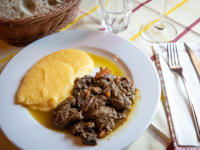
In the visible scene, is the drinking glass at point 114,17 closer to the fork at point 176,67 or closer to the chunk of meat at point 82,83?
the fork at point 176,67

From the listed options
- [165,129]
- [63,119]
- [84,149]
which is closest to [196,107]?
[165,129]

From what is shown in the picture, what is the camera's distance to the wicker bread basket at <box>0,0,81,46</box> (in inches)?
81.9

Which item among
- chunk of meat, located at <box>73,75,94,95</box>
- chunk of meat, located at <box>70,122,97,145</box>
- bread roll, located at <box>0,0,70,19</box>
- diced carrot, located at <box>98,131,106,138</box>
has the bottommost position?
diced carrot, located at <box>98,131,106,138</box>

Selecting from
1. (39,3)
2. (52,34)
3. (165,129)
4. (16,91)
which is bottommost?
(165,129)

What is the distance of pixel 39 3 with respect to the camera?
2365mm

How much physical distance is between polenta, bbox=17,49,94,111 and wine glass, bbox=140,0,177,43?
0.89 metres

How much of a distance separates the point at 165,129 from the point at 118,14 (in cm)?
151

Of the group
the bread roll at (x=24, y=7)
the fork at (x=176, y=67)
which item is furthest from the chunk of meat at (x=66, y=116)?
the bread roll at (x=24, y=7)

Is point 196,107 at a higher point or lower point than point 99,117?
lower

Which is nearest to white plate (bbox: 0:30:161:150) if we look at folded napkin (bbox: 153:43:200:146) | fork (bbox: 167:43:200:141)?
folded napkin (bbox: 153:43:200:146)

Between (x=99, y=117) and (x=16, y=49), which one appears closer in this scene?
(x=99, y=117)

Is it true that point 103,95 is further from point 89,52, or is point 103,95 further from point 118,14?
point 118,14

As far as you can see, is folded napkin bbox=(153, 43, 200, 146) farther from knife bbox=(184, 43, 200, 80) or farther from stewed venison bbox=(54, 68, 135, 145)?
stewed venison bbox=(54, 68, 135, 145)

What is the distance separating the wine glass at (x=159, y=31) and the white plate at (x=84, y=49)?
460 millimetres
